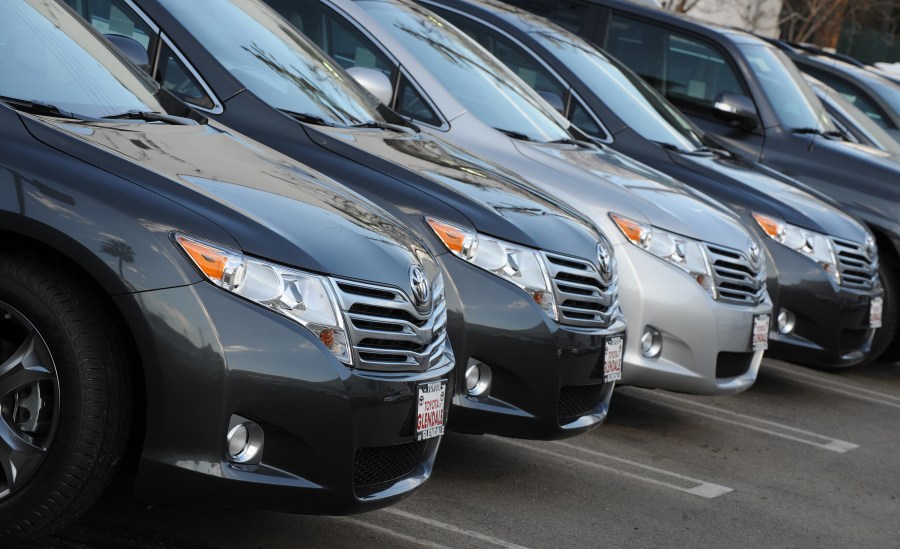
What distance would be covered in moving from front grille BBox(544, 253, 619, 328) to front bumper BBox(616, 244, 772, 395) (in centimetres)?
75

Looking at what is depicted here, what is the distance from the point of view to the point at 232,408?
11.6 feet

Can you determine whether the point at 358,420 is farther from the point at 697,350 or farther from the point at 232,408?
the point at 697,350

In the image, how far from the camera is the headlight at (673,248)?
254 inches

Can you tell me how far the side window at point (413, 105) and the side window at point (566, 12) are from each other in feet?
13.8

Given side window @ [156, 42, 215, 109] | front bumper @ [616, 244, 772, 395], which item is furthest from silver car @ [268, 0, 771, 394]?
side window @ [156, 42, 215, 109]

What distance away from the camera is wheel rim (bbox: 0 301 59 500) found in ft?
11.6

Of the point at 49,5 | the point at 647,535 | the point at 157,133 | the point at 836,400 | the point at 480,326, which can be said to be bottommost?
the point at 836,400

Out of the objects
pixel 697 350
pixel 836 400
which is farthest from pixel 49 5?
pixel 836 400

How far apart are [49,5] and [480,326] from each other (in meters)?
1.85

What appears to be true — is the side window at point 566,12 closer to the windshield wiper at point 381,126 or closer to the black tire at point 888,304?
the black tire at point 888,304

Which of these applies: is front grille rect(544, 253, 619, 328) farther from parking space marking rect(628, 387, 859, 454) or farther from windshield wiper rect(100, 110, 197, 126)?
parking space marking rect(628, 387, 859, 454)

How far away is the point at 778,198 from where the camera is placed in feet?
27.2

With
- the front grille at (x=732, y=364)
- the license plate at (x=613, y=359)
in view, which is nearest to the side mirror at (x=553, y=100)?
the front grille at (x=732, y=364)

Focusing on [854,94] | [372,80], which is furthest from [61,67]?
[854,94]
